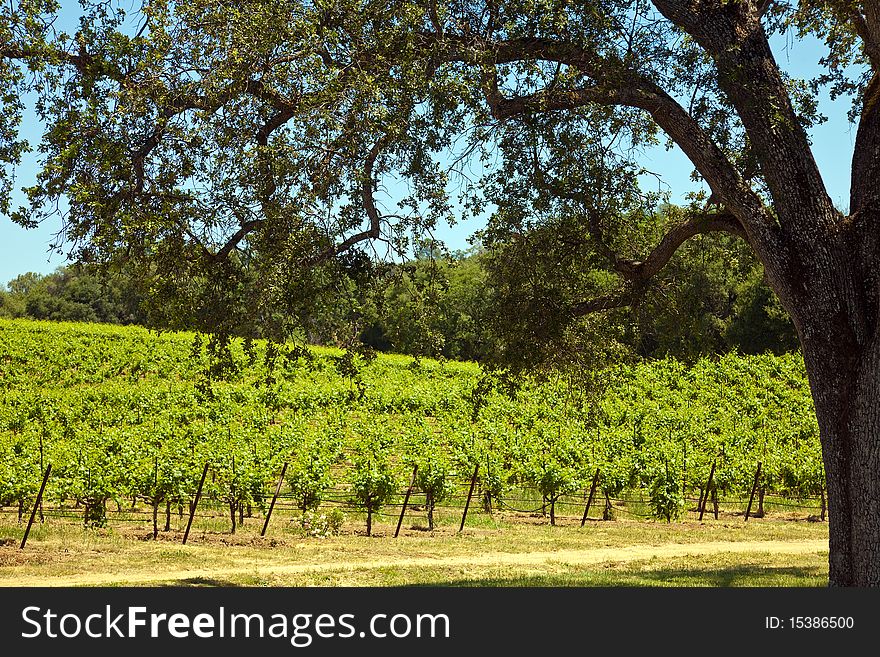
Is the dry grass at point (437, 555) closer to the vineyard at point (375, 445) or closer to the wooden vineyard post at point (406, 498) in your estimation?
the wooden vineyard post at point (406, 498)

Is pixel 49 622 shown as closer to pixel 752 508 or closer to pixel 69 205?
pixel 69 205

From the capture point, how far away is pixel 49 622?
21.1 feet

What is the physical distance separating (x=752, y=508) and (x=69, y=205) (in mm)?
18162

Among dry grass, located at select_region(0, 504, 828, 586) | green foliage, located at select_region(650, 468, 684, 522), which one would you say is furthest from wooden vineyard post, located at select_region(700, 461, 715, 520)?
green foliage, located at select_region(650, 468, 684, 522)

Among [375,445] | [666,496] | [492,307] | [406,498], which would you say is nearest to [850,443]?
[492,307]

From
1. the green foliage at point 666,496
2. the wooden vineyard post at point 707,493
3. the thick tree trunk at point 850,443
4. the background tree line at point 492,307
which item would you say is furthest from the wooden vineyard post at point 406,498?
the thick tree trunk at point 850,443

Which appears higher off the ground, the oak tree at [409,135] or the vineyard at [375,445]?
the oak tree at [409,135]

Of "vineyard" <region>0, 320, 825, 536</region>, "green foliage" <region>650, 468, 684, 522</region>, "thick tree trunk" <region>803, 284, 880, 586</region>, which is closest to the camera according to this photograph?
"thick tree trunk" <region>803, 284, 880, 586</region>

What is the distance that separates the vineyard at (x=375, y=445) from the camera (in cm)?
1527

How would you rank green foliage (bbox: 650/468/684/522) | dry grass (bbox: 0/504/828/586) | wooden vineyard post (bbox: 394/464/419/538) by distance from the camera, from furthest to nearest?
green foliage (bbox: 650/468/684/522)
wooden vineyard post (bbox: 394/464/419/538)
dry grass (bbox: 0/504/828/586)

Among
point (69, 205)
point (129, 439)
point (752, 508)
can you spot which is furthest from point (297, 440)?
point (69, 205)

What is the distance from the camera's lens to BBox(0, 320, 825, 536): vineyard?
15.3 meters

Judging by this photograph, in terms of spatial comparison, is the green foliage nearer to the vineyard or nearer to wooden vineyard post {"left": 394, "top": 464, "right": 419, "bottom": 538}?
the vineyard

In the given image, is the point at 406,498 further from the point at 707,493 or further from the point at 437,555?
the point at 707,493
